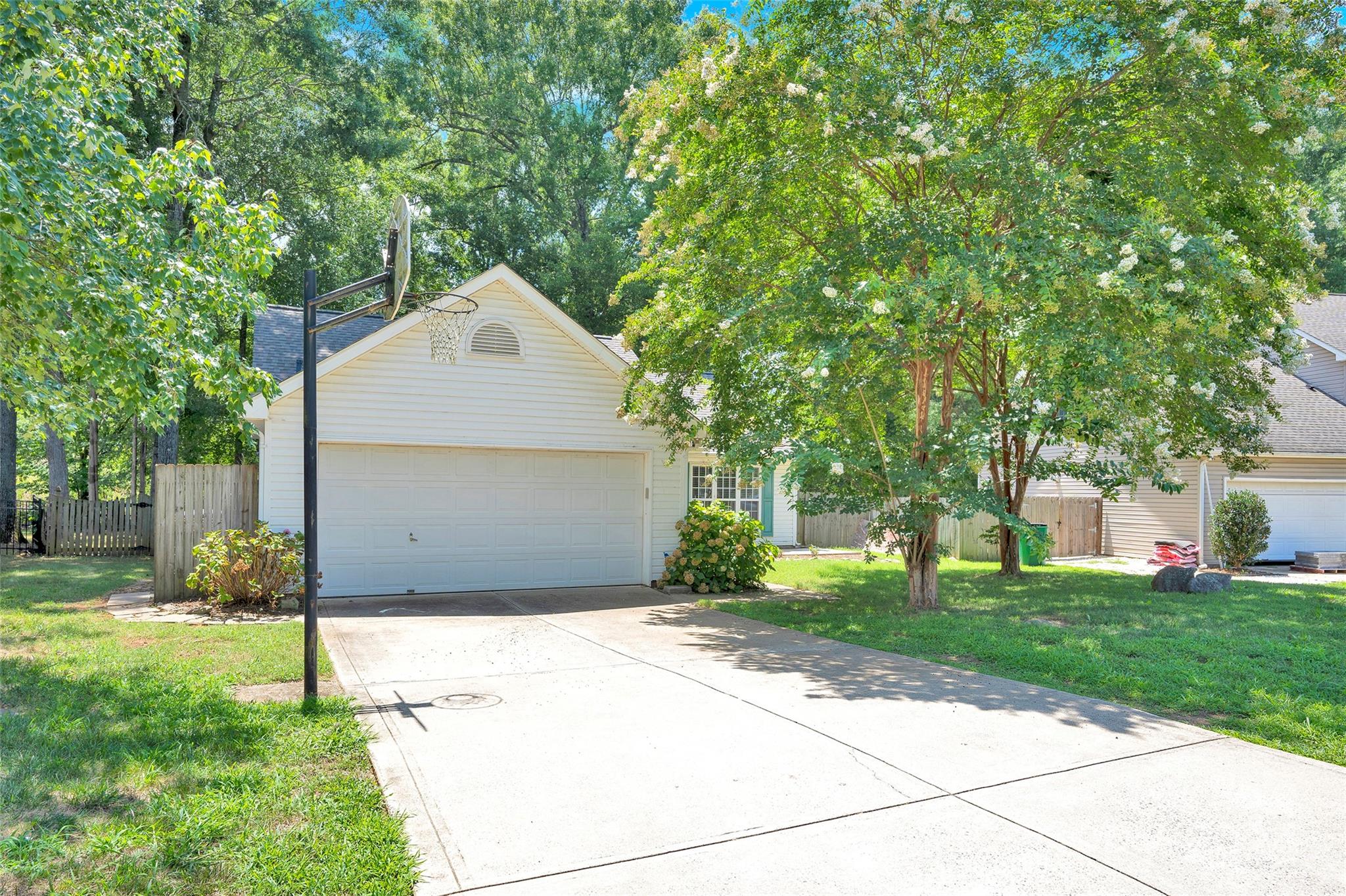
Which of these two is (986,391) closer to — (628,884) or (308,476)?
(308,476)

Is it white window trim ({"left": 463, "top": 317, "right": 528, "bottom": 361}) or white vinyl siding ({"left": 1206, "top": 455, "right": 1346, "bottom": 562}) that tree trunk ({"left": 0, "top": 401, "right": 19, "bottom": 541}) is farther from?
white vinyl siding ({"left": 1206, "top": 455, "right": 1346, "bottom": 562})

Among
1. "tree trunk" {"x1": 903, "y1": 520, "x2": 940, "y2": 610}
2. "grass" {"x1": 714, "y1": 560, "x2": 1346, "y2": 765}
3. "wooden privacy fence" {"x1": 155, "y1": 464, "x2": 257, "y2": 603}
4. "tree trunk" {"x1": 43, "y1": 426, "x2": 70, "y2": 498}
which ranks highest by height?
"tree trunk" {"x1": 43, "y1": 426, "x2": 70, "y2": 498}

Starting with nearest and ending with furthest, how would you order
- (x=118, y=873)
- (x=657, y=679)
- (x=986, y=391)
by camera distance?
(x=118, y=873), (x=657, y=679), (x=986, y=391)

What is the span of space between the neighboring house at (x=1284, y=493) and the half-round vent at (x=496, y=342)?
46.8ft

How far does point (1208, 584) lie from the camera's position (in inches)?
537

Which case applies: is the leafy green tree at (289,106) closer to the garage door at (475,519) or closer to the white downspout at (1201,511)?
the garage door at (475,519)

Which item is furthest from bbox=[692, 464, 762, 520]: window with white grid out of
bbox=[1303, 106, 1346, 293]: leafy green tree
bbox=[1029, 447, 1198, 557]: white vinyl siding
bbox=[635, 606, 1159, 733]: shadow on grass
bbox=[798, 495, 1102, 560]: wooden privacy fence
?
bbox=[1303, 106, 1346, 293]: leafy green tree

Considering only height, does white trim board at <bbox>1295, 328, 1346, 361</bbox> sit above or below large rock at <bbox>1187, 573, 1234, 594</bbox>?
above

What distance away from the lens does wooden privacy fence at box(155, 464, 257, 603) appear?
11.4 metres

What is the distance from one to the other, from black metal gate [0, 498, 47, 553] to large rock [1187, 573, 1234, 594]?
74.9 feet

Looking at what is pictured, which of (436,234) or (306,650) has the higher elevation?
(436,234)

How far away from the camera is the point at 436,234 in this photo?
29.8 metres

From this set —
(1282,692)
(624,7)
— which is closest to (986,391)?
(1282,692)

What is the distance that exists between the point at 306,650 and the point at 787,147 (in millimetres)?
7947
